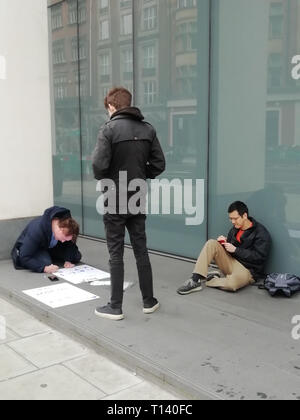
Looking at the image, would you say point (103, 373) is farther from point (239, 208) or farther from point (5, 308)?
point (239, 208)

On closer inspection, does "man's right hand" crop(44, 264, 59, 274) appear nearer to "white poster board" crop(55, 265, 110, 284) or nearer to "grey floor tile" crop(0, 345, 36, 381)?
"white poster board" crop(55, 265, 110, 284)

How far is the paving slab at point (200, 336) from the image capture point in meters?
3.03

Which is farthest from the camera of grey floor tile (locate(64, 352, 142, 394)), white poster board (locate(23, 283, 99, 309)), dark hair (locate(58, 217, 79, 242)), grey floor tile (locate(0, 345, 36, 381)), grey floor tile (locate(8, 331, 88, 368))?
dark hair (locate(58, 217, 79, 242))

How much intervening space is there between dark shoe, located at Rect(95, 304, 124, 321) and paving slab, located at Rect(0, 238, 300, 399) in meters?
0.06

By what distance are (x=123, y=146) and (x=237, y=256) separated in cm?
181

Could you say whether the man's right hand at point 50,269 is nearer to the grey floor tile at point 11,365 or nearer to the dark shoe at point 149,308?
the dark shoe at point 149,308

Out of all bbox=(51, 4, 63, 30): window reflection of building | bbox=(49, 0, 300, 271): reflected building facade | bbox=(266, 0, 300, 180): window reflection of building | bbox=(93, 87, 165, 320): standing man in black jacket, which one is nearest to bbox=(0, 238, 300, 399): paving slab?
bbox=(93, 87, 165, 320): standing man in black jacket

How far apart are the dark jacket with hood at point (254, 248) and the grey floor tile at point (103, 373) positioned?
1.93 m

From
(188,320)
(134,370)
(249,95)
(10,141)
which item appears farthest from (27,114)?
(134,370)

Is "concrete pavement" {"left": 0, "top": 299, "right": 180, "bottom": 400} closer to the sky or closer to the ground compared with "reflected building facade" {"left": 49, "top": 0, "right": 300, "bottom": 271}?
closer to the ground

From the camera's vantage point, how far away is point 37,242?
557 cm

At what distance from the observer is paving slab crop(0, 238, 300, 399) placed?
3.03m

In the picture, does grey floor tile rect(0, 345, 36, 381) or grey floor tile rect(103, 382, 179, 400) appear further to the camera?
grey floor tile rect(0, 345, 36, 381)
